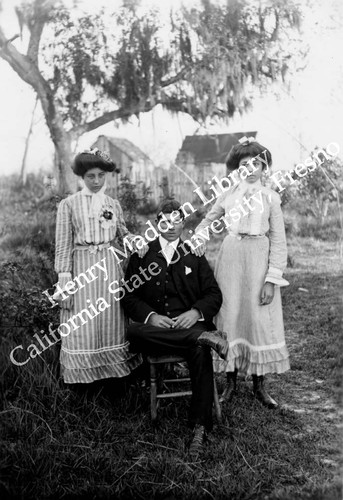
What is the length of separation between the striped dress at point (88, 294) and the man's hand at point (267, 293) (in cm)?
111

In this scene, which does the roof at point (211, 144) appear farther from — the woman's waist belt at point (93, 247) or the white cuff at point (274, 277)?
the woman's waist belt at point (93, 247)

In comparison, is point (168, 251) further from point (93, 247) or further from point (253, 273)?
point (253, 273)

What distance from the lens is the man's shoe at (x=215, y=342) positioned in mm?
3145

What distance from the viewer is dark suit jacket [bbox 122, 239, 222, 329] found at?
11.5ft

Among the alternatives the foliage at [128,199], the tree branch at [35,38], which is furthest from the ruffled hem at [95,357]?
the tree branch at [35,38]

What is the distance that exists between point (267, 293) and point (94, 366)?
1.41 meters

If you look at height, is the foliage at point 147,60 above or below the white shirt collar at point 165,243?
above

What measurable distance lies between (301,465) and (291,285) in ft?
15.7

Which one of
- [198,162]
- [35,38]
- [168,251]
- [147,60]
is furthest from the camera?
[198,162]

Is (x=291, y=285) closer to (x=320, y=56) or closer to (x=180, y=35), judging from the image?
(x=320, y=56)

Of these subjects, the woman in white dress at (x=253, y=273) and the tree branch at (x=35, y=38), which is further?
the tree branch at (x=35, y=38)

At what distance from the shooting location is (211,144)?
7273mm

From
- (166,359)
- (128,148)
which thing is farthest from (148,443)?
(128,148)

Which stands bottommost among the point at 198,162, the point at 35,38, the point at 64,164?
the point at 64,164
